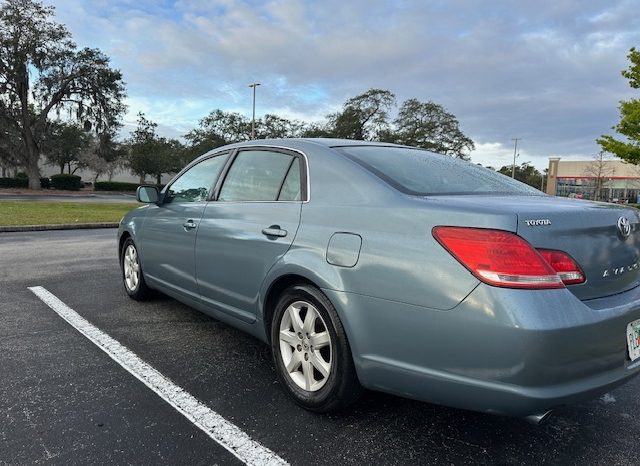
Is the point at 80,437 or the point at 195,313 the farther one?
the point at 195,313

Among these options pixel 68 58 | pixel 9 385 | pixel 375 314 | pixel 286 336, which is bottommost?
pixel 9 385

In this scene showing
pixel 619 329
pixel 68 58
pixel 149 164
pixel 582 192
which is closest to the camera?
pixel 619 329

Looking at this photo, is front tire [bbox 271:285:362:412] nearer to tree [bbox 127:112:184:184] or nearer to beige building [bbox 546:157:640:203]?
tree [bbox 127:112:184:184]

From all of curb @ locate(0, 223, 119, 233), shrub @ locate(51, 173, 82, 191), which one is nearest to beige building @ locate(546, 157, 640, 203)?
shrub @ locate(51, 173, 82, 191)

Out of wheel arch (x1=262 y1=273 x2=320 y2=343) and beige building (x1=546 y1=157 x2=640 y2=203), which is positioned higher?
beige building (x1=546 y1=157 x2=640 y2=203)

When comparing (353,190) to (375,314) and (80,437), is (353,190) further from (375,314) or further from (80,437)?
(80,437)

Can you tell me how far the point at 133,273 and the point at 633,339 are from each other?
14.1ft

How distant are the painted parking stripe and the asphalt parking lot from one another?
0.04 m

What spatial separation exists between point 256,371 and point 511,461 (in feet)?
5.48

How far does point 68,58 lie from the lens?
35.9 metres

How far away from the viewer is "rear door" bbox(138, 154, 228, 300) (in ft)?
12.5

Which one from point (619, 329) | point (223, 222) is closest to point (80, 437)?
point (223, 222)

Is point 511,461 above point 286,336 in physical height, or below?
below

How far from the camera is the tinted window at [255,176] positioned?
3.20 metres
